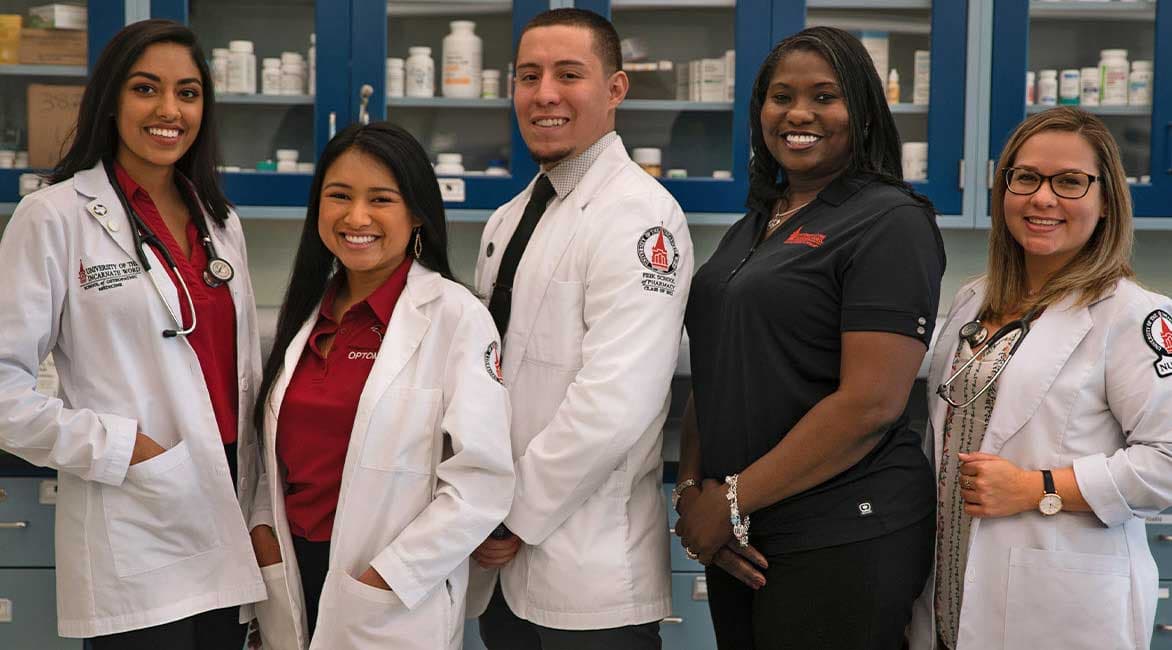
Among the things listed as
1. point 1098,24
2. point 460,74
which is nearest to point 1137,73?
point 1098,24

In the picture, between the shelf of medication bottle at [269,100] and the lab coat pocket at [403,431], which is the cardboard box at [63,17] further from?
the lab coat pocket at [403,431]

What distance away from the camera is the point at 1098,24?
295 cm

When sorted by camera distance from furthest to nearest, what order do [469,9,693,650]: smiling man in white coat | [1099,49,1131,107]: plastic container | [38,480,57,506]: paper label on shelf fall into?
[1099,49,1131,107]: plastic container < [38,480,57,506]: paper label on shelf < [469,9,693,650]: smiling man in white coat

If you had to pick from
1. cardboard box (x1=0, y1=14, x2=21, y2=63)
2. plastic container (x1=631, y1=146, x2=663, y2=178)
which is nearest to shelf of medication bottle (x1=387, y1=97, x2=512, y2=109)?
plastic container (x1=631, y1=146, x2=663, y2=178)

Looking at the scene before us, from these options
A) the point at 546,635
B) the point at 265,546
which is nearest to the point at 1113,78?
the point at 546,635

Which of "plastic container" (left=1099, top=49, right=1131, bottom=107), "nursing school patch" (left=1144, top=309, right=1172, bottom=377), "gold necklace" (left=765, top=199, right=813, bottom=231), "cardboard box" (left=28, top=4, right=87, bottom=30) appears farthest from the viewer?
"plastic container" (left=1099, top=49, right=1131, bottom=107)

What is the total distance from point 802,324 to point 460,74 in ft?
5.54

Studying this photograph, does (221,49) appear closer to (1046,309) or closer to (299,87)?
(299,87)

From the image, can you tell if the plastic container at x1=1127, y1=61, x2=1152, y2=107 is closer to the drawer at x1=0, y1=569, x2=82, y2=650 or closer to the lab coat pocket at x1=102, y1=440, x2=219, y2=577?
the lab coat pocket at x1=102, y1=440, x2=219, y2=577

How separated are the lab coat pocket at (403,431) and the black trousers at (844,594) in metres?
0.53

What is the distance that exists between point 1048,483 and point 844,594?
327mm

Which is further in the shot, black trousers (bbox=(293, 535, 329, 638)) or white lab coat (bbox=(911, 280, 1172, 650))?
black trousers (bbox=(293, 535, 329, 638))

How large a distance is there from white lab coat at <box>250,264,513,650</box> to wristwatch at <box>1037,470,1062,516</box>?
752mm

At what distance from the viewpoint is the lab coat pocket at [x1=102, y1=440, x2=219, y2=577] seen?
162cm
